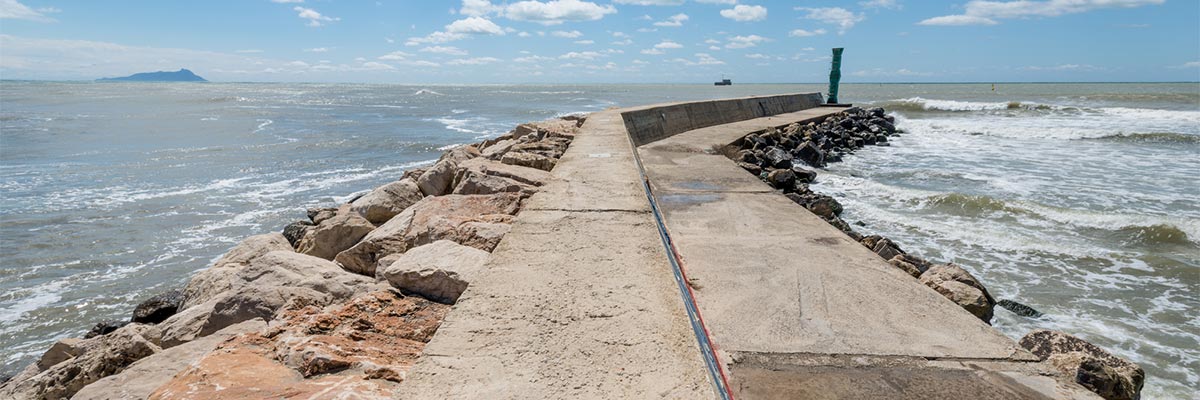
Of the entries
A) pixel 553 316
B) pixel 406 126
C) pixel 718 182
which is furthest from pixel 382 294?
pixel 406 126

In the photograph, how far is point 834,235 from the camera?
159 inches

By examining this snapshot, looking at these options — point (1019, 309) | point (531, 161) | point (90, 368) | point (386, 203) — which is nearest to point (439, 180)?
point (386, 203)

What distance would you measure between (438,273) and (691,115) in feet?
33.7

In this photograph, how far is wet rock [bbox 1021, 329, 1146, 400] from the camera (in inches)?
95.3

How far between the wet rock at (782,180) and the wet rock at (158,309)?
609 centimetres

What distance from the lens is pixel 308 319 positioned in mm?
2416

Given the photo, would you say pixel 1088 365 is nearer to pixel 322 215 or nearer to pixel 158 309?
pixel 158 309

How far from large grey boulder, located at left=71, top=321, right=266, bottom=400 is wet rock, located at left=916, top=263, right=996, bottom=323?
3.46 m

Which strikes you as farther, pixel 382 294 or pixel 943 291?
pixel 943 291

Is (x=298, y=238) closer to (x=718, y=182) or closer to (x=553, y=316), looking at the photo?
(x=718, y=182)

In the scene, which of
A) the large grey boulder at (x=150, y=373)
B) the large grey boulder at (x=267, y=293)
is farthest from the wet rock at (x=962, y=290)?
the large grey boulder at (x=150, y=373)

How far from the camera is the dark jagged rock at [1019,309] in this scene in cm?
421

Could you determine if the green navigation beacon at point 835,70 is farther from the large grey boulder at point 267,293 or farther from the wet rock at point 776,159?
the large grey boulder at point 267,293

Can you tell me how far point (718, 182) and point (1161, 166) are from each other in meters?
11.2
